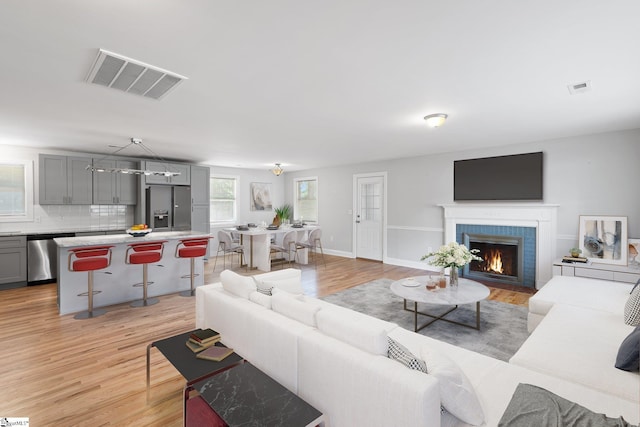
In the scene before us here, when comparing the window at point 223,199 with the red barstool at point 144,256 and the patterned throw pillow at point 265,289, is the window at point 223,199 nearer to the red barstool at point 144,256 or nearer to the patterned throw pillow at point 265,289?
the red barstool at point 144,256

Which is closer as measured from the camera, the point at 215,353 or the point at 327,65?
the point at 215,353

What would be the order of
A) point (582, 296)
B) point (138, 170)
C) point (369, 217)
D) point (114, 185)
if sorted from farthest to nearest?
point (369, 217), point (114, 185), point (138, 170), point (582, 296)

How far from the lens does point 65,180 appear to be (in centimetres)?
567

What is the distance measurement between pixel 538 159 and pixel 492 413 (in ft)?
16.2

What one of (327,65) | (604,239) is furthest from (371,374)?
(604,239)

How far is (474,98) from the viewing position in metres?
3.03

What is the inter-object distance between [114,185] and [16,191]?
148 centimetres

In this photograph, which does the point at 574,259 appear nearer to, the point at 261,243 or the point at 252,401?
the point at 252,401

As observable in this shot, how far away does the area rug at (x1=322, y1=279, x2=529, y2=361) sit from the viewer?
3059 millimetres

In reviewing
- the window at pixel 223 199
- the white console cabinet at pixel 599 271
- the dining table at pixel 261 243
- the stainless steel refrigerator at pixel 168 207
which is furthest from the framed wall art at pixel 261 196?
the white console cabinet at pixel 599 271

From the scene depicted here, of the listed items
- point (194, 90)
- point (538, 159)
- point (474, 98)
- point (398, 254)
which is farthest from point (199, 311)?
point (538, 159)

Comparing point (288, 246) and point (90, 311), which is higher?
point (288, 246)

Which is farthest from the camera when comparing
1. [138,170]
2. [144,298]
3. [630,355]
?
[138,170]

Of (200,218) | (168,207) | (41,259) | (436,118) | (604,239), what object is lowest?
(41,259)
